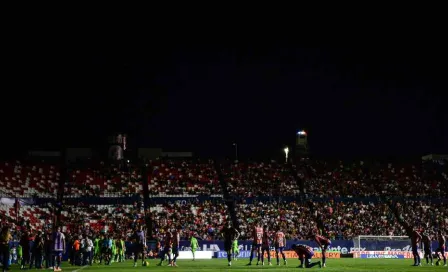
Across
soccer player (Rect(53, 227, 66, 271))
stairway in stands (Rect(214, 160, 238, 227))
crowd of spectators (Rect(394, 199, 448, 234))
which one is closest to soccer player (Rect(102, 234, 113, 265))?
soccer player (Rect(53, 227, 66, 271))

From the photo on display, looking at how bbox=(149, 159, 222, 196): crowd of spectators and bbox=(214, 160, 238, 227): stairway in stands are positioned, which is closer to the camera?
bbox=(214, 160, 238, 227): stairway in stands

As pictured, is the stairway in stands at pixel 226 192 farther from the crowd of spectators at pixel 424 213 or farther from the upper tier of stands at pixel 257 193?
the crowd of spectators at pixel 424 213

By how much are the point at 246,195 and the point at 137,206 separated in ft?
38.2

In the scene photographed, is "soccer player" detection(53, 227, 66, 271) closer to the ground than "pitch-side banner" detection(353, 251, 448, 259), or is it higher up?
higher up

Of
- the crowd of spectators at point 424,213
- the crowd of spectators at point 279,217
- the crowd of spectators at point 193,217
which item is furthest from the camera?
the crowd of spectators at point 424,213

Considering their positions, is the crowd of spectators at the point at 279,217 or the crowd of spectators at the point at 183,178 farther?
the crowd of spectators at the point at 183,178

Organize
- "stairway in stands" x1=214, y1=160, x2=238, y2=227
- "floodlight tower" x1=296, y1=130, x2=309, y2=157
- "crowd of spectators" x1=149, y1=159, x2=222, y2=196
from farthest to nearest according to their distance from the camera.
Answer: "floodlight tower" x1=296, y1=130, x2=309, y2=157 → "crowd of spectators" x1=149, y1=159, x2=222, y2=196 → "stairway in stands" x1=214, y1=160, x2=238, y2=227

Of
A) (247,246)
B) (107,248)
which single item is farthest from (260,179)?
(107,248)

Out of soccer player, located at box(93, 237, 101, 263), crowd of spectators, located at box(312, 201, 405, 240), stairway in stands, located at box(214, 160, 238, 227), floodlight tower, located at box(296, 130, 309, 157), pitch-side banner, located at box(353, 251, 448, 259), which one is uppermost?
floodlight tower, located at box(296, 130, 309, 157)

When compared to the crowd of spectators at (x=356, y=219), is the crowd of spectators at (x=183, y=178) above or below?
above

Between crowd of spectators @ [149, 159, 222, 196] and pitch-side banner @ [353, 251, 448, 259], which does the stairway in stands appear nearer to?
crowd of spectators @ [149, 159, 222, 196]

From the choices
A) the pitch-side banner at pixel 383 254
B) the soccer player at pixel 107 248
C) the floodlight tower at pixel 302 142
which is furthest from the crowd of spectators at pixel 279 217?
the floodlight tower at pixel 302 142

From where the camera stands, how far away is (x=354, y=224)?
64.6 metres

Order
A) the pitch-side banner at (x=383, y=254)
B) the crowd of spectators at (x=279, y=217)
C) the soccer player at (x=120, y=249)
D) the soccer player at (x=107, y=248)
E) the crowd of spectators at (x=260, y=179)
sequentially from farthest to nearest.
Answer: the crowd of spectators at (x=260, y=179) → the crowd of spectators at (x=279, y=217) → the pitch-side banner at (x=383, y=254) → the soccer player at (x=120, y=249) → the soccer player at (x=107, y=248)
